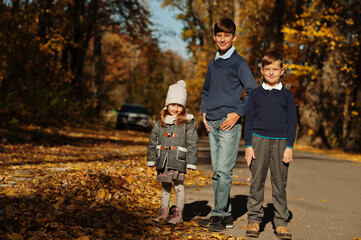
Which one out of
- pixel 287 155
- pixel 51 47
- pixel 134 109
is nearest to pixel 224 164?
pixel 287 155

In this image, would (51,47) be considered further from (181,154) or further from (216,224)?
(216,224)

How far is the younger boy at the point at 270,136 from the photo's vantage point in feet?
16.9

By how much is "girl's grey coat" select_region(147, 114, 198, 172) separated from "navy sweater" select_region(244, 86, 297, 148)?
0.64 metres

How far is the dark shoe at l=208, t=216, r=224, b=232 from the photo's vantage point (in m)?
5.30

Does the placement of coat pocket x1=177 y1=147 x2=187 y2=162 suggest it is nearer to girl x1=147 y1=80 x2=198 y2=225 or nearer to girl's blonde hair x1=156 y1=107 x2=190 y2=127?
girl x1=147 y1=80 x2=198 y2=225

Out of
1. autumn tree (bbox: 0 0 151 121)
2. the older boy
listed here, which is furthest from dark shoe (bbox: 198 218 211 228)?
autumn tree (bbox: 0 0 151 121)

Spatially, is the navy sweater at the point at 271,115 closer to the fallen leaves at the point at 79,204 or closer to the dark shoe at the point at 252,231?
the dark shoe at the point at 252,231

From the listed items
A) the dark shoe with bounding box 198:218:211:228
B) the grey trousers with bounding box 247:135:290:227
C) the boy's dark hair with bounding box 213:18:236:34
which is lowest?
the dark shoe with bounding box 198:218:211:228

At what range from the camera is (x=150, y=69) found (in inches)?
1866

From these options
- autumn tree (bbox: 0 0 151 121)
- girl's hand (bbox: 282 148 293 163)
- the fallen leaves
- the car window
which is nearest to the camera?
the fallen leaves

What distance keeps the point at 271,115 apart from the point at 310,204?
115 inches

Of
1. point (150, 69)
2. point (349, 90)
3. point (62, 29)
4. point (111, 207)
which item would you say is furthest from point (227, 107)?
point (150, 69)

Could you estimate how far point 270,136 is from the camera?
5.16 metres

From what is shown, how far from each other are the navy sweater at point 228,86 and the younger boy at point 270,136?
0.18 m
